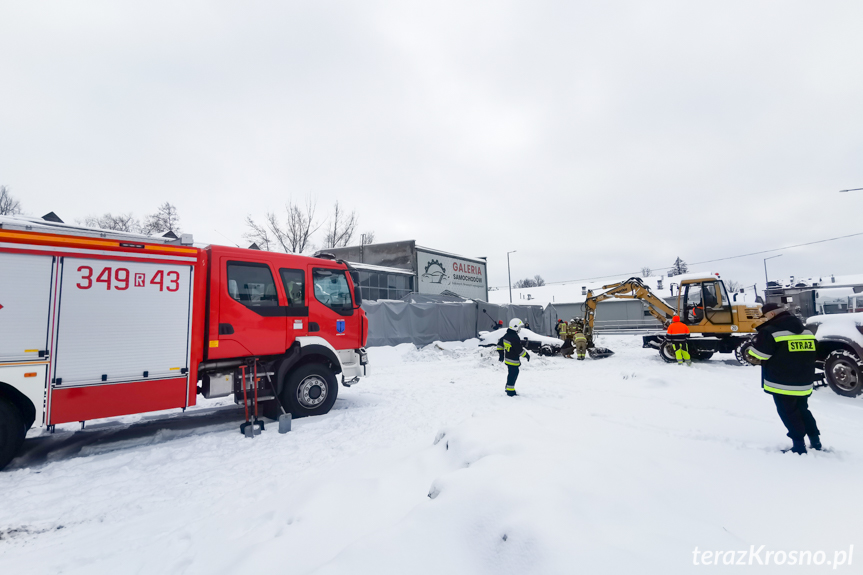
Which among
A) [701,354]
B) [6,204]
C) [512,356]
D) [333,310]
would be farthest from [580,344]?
[6,204]

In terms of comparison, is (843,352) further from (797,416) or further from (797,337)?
(797,416)

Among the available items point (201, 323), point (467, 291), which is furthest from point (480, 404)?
point (467, 291)

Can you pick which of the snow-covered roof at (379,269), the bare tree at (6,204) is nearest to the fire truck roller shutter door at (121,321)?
the snow-covered roof at (379,269)

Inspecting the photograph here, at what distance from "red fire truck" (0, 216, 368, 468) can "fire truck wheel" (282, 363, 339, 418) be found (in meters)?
0.02

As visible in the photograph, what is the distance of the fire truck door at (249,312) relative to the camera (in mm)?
6617

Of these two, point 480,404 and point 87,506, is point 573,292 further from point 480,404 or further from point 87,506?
point 87,506

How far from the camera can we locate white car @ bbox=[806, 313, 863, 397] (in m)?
7.81

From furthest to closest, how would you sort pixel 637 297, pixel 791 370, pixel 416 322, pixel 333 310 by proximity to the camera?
pixel 416 322
pixel 637 297
pixel 333 310
pixel 791 370

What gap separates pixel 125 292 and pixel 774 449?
8265 millimetres

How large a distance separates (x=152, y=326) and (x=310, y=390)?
2711 mm

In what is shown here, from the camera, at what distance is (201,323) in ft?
21.1

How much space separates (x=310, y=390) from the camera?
7.48 meters

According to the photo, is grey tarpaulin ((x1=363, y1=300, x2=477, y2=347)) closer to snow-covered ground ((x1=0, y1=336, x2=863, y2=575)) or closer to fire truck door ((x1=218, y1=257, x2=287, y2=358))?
fire truck door ((x1=218, y1=257, x2=287, y2=358))

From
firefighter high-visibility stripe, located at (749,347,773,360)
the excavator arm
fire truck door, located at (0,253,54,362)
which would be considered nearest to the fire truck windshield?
fire truck door, located at (0,253,54,362)
